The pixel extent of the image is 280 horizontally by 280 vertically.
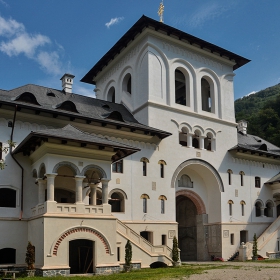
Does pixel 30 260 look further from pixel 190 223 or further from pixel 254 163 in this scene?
pixel 254 163

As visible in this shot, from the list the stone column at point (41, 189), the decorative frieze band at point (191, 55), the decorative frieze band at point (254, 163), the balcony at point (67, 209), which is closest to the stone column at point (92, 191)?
the balcony at point (67, 209)

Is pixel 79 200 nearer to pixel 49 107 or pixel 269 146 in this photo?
pixel 49 107

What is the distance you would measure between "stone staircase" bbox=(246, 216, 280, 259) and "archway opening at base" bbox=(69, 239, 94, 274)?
510 inches

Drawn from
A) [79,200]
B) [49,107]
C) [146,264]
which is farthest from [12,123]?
[146,264]

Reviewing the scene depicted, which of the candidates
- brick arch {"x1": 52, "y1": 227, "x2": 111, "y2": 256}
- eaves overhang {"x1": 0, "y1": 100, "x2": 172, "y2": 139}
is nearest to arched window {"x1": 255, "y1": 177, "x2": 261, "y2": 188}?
eaves overhang {"x1": 0, "y1": 100, "x2": 172, "y2": 139}

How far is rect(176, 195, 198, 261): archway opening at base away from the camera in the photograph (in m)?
28.6

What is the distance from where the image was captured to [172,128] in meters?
26.0

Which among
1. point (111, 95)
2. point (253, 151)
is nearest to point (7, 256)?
point (111, 95)

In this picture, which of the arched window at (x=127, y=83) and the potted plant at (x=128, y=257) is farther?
the arched window at (x=127, y=83)

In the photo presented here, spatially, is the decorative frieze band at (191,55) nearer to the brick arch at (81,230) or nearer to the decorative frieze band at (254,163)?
the decorative frieze band at (254,163)

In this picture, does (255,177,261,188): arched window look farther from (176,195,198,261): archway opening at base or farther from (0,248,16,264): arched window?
(0,248,16,264): arched window

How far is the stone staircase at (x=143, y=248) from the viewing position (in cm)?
2009

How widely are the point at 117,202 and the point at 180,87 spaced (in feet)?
41.6

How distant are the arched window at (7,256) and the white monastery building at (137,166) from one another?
0.07 meters
